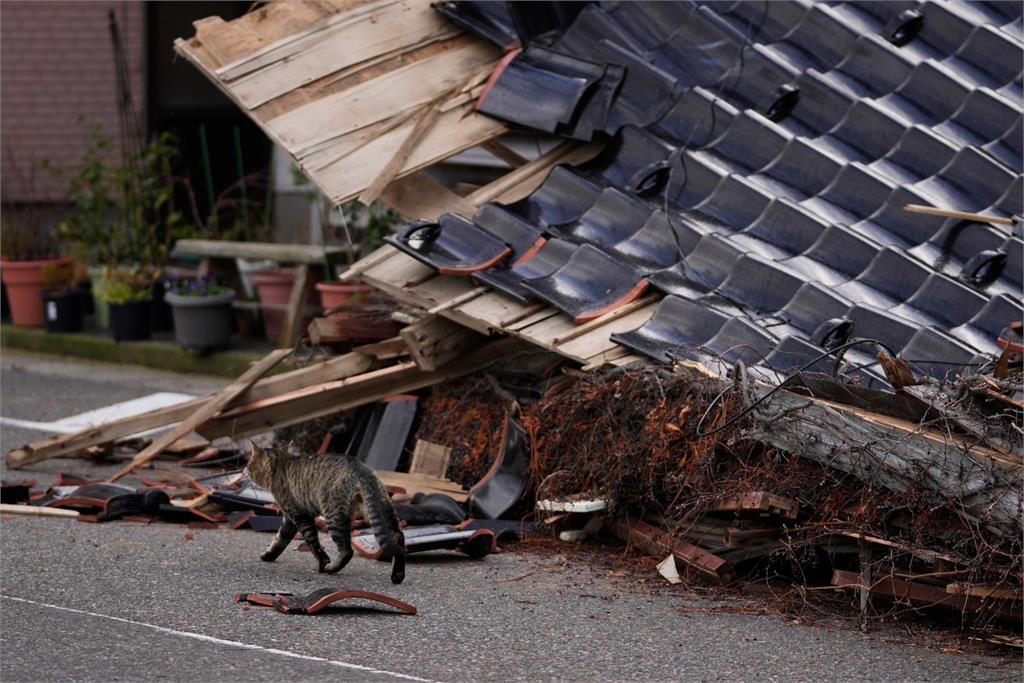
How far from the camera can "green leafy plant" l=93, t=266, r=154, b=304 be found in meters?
15.3

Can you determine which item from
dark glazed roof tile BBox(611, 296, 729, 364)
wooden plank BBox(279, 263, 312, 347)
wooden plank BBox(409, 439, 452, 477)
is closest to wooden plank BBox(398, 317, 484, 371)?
wooden plank BBox(409, 439, 452, 477)

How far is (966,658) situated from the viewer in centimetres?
625

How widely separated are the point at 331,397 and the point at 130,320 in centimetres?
632

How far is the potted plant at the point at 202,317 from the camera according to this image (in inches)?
567

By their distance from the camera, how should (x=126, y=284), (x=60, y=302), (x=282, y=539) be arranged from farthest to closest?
(x=60, y=302), (x=126, y=284), (x=282, y=539)

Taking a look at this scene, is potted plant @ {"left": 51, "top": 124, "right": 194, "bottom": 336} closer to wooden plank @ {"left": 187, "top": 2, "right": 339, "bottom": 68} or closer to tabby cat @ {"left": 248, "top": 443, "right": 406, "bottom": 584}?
wooden plank @ {"left": 187, "top": 2, "right": 339, "bottom": 68}

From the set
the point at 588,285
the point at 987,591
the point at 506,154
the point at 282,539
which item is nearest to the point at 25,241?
the point at 506,154

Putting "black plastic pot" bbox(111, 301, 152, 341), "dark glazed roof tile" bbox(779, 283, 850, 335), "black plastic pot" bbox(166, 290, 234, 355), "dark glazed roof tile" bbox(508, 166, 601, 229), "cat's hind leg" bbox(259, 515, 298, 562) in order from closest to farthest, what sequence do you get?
"cat's hind leg" bbox(259, 515, 298, 562)
"dark glazed roof tile" bbox(779, 283, 850, 335)
"dark glazed roof tile" bbox(508, 166, 601, 229)
"black plastic pot" bbox(166, 290, 234, 355)
"black plastic pot" bbox(111, 301, 152, 341)

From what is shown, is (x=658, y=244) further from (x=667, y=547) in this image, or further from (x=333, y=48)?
(x=333, y=48)

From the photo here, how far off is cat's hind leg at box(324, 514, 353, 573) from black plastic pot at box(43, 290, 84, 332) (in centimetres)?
955

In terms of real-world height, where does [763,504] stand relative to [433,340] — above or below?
below

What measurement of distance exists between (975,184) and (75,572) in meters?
5.81

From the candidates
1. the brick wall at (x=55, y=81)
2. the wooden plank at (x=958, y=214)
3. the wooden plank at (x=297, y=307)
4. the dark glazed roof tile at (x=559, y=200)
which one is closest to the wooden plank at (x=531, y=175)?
the dark glazed roof tile at (x=559, y=200)

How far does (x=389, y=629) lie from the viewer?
6492 mm
